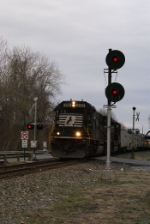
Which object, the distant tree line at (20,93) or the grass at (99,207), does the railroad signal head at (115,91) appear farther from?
the distant tree line at (20,93)

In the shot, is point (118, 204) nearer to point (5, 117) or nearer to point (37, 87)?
point (5, 117)

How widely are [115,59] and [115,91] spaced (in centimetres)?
122

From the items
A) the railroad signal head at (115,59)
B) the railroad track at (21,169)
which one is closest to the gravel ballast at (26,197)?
the railroad track at (21,169)

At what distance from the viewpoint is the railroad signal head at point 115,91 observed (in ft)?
46.4

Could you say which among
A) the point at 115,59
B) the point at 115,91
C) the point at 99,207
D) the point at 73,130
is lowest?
the point at 99,207

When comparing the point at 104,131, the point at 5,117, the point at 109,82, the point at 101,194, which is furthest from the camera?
the point at 5,117

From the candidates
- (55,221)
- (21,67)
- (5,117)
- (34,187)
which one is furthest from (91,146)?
(21,67)

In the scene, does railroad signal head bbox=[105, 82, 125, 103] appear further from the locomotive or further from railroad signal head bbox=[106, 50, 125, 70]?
the locomotive

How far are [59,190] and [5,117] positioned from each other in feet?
124

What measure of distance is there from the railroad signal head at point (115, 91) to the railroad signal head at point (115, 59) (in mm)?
738

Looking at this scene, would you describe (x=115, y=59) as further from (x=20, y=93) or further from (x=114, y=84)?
(x=20, y=93)

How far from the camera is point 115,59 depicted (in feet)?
46.8

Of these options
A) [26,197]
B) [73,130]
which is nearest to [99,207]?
[26,197]

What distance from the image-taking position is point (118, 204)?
28.7ft
